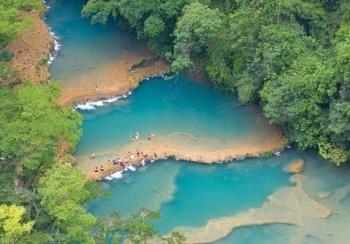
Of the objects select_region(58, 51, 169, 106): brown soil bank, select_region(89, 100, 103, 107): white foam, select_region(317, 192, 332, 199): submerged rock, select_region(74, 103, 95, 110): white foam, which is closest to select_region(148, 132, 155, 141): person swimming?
select_region(89, 100, 103, 107): white foam

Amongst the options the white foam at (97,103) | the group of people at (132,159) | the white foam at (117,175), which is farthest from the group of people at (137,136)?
the white foam at (97,103)

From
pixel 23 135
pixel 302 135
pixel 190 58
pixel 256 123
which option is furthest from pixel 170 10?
pixel 23 135

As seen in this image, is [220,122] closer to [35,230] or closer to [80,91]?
[80,91]

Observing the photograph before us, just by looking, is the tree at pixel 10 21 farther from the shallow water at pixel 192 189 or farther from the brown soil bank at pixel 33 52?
the shallow water at pixel 192 189

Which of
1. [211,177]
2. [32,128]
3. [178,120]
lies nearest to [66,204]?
[32,128]

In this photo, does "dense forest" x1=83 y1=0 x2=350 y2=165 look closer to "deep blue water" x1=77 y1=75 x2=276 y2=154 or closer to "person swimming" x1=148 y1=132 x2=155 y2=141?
"deep blue water" x1=77 y1=75 x2=276 y2=154

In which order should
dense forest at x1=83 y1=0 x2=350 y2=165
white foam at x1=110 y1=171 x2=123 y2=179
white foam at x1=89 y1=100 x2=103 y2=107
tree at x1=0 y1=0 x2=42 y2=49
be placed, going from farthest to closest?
white foam at x1=89 y1=100 x2=103 y2=107 → tree at x1=0 y1=0 x2=42 y2=49 → white foam at x1=110 y1=171 x2=123 y2=179 → dense forest at x1=83 y1=0 x2=350 y2=165

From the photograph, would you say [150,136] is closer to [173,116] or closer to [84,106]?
[173,116]
